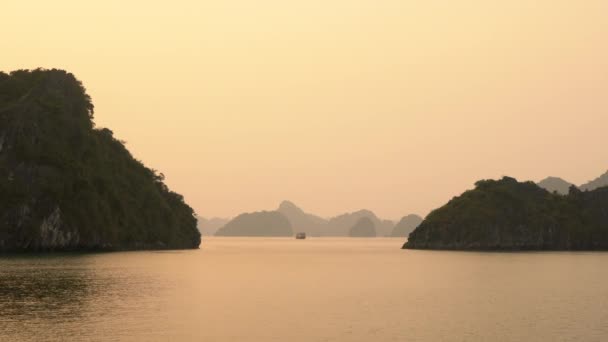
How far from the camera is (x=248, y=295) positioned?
286 ft

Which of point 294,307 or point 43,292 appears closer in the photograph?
point 294,307

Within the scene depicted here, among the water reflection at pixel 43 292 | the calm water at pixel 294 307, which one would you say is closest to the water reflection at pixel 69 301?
the water reflection at pixel 43 292

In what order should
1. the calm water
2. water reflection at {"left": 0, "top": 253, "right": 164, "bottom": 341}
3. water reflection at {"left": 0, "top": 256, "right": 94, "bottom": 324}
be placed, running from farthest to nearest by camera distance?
water reflection at {"left": 0, "top": 256, "right": 94, "bottom": 324} < the calm water < water reflection at {"left": 0, "top": 253, "right": 164, "bottom": 341}

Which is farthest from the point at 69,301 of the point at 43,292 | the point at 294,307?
the point at 294,307

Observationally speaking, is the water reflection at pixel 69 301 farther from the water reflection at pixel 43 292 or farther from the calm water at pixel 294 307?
the calm water at pixel 294 307

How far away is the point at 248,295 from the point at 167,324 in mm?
29037

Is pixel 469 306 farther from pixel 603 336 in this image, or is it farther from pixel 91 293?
pixel 91 293

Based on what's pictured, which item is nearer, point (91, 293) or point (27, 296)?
point (27, 296)

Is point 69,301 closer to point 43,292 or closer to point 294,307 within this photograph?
point 43,292

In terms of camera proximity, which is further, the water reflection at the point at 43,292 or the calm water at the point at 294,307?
the water reflection at the point at 43,292

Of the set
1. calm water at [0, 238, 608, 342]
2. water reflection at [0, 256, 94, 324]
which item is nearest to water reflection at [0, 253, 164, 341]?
water reflection at [0, 256, 94, 324]

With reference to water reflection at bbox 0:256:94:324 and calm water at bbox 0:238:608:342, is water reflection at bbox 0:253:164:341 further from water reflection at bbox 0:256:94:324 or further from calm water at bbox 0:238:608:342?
calm water at bbox 0:238:608:342

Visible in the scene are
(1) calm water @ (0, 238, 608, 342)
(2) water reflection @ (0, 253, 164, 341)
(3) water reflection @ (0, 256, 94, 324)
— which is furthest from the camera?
(3) water reflection @ (0, 256, 94, 324)

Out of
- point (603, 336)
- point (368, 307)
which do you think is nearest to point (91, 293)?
point (368, 307)
